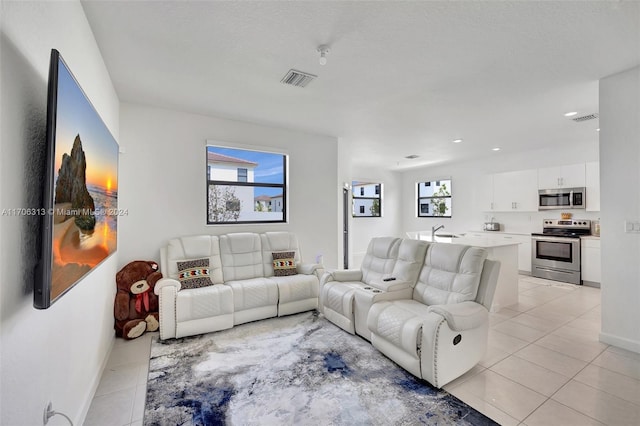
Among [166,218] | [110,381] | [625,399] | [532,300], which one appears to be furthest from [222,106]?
[532,300]

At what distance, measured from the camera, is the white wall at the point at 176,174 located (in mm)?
3545

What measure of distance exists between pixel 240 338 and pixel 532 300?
14.1ft

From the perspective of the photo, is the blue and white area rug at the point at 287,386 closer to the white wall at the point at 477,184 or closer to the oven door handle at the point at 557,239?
the oven door handle at the point at 557,239

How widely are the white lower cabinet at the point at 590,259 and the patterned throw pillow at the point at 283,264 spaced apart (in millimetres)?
5326

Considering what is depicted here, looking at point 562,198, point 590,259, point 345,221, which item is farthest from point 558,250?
point 345,221

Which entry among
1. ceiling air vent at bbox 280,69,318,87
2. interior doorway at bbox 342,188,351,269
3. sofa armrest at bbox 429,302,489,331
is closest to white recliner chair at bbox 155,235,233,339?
sofa armrest at bbox 429,302,489,331

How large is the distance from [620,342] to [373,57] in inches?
144

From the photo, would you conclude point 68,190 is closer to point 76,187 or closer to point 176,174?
point 76,187

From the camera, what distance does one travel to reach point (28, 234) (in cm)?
114

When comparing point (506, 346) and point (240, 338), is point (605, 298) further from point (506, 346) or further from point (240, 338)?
point (240, 338)

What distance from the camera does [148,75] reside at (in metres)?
2.83

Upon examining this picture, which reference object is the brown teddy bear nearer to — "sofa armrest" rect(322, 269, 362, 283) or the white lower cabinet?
"sofa armrest" rect(322, 269, 362, 283)

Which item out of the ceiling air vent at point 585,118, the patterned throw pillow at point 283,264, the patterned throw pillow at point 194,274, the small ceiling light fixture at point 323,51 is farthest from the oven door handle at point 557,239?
the patterned throw pillow at point 194,274

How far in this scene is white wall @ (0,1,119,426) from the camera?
0.99 metres
